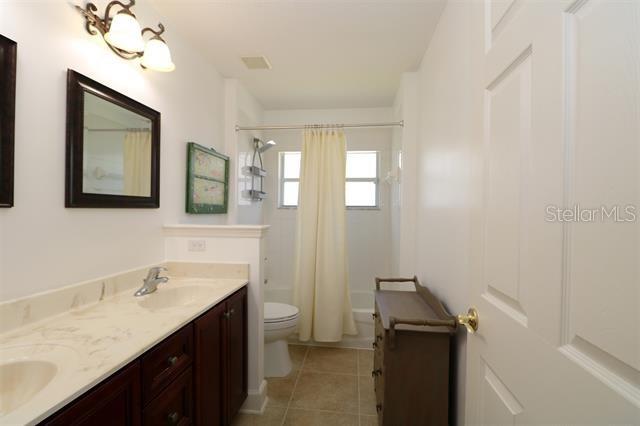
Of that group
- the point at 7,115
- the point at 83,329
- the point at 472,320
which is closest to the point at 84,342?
the point at 83,329

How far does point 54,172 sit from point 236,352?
1201 mm

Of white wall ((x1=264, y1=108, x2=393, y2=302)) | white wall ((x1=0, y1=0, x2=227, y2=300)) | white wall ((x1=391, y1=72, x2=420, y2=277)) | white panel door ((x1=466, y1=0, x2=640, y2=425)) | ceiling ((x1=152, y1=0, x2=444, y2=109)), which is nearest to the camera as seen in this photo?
white panel door ((x1=466, y1=0, x2=640, y2=425))

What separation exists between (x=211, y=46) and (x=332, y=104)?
1.44m

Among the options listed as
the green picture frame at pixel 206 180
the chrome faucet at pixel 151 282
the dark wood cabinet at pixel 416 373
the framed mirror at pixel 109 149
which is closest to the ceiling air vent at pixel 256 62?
the green picture frame at pixel 206 180

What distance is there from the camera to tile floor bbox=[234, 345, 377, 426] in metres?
1.70

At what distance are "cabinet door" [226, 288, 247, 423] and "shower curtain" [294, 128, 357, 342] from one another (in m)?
0.96

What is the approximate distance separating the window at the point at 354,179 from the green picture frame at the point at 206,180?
1.07 meters

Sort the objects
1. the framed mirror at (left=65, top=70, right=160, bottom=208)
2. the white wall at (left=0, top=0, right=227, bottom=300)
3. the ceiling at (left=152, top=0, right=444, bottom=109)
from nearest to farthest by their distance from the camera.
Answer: the white wall at (left=0, top=0, right=227, bottom=300) → the framed mirror at (left=65, top=70, right=160, bottom=208) → the ceiling at (left=152, top=0, right=444, bottom=109)

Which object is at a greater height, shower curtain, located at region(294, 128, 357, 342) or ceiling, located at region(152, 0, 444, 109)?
ceiling, located at region(152, 0, 444, 109)

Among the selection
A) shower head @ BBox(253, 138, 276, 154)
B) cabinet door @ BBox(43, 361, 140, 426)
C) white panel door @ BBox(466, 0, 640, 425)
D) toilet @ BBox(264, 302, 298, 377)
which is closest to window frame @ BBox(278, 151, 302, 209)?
shower head @ BBox(253, 138, 276, 154)

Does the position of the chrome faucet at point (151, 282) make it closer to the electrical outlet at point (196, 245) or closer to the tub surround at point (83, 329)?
the tub surround at point (83, 329)

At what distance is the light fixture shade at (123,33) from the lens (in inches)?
48.4

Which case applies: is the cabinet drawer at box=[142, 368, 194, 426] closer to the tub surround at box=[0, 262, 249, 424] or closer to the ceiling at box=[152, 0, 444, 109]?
the tub surround at box=[0, 262, 249, 424]

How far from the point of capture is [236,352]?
1.57 m
